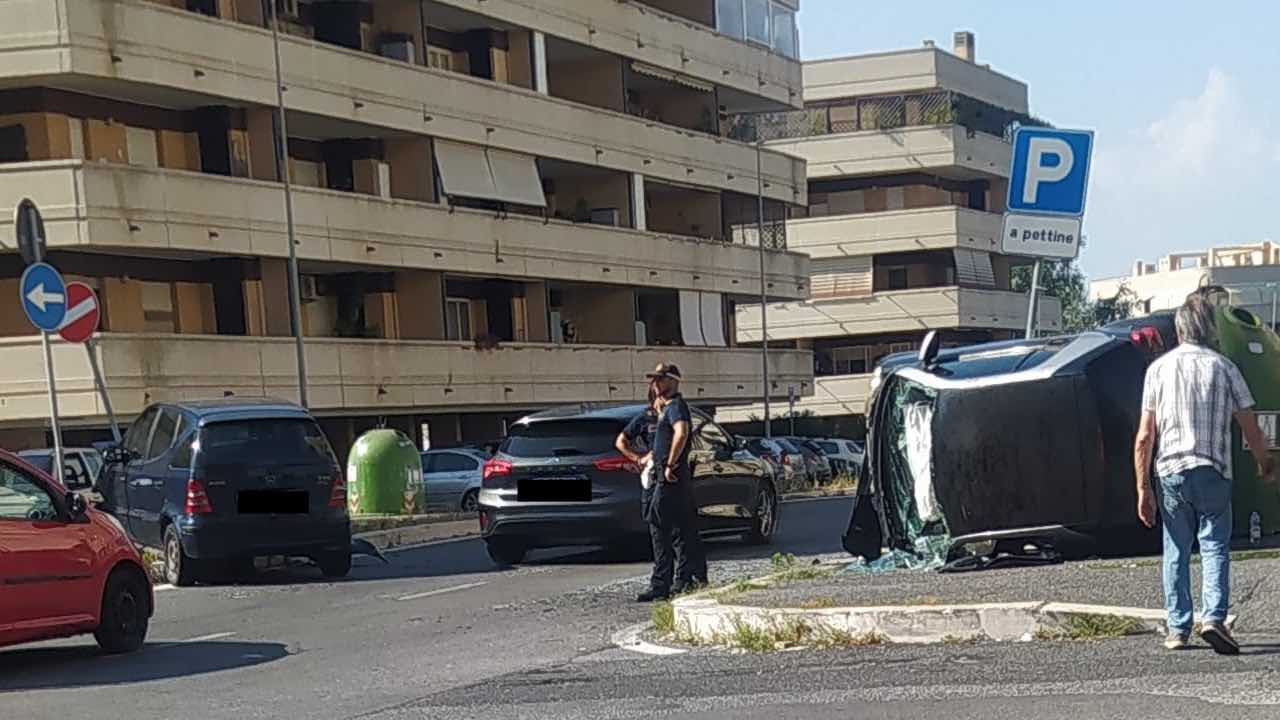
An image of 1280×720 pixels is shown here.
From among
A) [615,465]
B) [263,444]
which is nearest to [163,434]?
[263,444]

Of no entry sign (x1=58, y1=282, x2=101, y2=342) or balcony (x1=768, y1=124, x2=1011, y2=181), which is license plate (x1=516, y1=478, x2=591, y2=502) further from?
balcony (x1=768, y1=124, x2=1011, y2=181)

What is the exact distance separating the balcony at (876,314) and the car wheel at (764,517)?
165 ft

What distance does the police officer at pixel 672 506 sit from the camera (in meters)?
12.7

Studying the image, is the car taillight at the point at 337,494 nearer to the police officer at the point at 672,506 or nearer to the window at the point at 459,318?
the police officer at the point at 672,506

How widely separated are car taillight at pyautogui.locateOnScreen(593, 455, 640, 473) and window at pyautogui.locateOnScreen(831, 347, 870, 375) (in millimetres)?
53951

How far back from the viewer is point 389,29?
3888 centimetres

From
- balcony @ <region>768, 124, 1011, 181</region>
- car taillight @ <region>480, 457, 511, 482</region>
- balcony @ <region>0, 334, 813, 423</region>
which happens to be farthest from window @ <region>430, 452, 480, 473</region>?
balcony @ <region>768, 124, 1011, 181</region>

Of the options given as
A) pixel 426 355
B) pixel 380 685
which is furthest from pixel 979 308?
pixel 380 685

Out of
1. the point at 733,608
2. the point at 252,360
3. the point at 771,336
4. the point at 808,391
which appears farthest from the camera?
the point at 771,336

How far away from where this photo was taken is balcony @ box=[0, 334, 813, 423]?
31.2 m

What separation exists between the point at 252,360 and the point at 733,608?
25200 mm

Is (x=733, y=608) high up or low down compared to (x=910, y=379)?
down

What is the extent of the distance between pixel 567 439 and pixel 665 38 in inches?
1309

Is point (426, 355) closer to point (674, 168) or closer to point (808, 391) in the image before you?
point (674, 168)
